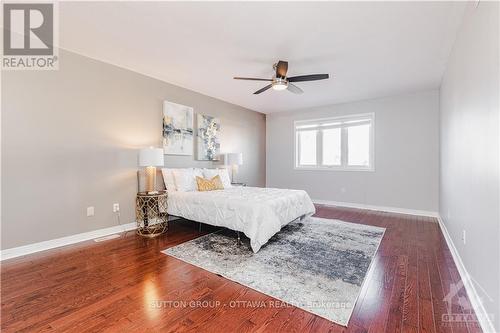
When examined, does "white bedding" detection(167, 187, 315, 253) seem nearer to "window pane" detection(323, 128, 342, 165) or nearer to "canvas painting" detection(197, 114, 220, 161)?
"canvas painting" detection(197, 114, 220, 161)

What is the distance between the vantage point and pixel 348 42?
9.20 ft

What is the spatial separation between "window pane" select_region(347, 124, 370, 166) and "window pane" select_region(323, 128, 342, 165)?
26cm

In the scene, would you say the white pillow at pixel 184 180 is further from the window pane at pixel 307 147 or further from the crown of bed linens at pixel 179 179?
the window pane at pixel 307 147

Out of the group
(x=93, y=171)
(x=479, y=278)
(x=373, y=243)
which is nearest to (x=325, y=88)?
(x=373, y=243)

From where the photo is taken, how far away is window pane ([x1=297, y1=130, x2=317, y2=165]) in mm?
→ 6238

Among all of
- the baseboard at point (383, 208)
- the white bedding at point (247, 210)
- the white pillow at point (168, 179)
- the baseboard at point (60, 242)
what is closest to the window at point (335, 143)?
the baseboard at point (383, 208)

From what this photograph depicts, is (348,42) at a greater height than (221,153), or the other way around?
(348,42)

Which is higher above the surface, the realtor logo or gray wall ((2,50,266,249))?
the realtor logo

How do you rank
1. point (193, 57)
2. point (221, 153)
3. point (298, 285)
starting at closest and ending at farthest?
point (298, 285) < point (193, 57) < point (221, 153)

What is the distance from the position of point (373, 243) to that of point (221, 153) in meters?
3.63

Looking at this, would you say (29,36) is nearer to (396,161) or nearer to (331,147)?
(331,147)

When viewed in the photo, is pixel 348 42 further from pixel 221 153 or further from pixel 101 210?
pixel 101 210

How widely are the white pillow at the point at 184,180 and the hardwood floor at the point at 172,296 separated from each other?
4.20 ft

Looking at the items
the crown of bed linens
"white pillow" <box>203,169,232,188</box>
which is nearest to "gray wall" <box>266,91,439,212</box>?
"white pillow" <box>203,169,232,188</box>
